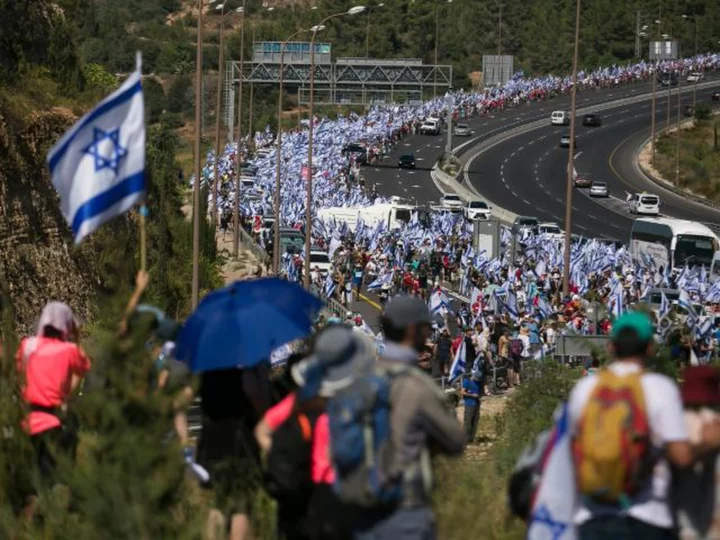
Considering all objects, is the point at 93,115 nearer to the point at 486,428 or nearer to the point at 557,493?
the point at 557,493

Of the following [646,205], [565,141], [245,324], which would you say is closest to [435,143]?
[565,141]

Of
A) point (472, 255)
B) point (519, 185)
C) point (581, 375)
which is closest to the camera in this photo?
point (581, 375)

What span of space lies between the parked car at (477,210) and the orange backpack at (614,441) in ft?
177

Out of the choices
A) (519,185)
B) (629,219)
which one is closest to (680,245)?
(629,219)

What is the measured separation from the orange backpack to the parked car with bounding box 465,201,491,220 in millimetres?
54018

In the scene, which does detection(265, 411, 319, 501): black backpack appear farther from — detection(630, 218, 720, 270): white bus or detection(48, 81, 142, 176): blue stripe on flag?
detection(630, 218, 720, 270): white bus

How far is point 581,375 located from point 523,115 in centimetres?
9512

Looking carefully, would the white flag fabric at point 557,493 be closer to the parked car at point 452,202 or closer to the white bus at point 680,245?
the white bus at point 680,245

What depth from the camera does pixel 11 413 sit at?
956 cm

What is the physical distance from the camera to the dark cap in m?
7.22

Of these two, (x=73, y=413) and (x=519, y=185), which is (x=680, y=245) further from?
(x=73, y=413)

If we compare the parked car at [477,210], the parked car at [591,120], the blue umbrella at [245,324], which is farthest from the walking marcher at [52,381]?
the parked car at [591,120]

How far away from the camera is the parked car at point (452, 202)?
6862 cm

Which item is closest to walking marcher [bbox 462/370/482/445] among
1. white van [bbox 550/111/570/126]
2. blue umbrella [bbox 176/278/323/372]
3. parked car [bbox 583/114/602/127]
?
blue umbrella [bbox 176/278/323/372]
